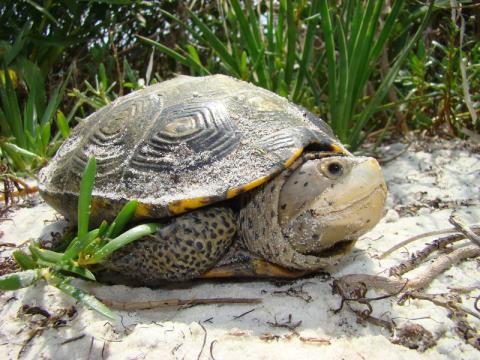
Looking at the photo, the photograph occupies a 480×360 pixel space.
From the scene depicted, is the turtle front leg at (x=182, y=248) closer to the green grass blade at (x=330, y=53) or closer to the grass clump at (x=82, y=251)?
the grass clump at (x=82, y=251)

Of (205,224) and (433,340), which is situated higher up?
(205,224)

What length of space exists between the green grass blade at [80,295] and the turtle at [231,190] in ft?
1.06

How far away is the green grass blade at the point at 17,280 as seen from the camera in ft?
4.26

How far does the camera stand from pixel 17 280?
132cm

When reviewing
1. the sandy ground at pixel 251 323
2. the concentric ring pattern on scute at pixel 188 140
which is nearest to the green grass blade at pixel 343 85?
the sandy ground at pixel 251 323

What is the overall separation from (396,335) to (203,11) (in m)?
3.72

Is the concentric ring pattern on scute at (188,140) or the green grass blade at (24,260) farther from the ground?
the concentric ring pattern on scute at (188,140)

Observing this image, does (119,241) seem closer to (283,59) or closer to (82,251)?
(82,251)

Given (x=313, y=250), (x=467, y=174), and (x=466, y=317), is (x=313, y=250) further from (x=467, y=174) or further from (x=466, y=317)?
(x=467, y=174)

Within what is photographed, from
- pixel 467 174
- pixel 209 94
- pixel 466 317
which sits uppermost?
pixel 209 94

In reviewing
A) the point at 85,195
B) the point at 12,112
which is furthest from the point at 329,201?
the point at 12,112

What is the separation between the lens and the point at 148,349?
130 cm

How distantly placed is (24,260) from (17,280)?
207mm

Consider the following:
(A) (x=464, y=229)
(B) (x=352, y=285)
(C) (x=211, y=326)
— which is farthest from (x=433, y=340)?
(C) (x=211, y=326)
